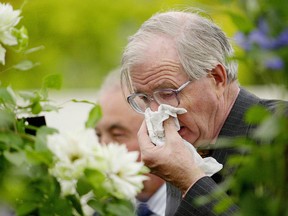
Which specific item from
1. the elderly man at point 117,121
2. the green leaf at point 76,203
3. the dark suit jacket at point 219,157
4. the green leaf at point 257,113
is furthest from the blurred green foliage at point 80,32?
the green leaf at point 257,113

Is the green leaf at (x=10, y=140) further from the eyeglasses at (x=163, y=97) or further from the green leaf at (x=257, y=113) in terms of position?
the eyeglasses at (x=163, y=97)

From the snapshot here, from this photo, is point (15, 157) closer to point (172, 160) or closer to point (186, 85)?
point (172, 160)

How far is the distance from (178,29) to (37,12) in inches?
521

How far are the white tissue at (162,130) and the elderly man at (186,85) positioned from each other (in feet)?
0.09

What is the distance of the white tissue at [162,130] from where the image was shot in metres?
4.29

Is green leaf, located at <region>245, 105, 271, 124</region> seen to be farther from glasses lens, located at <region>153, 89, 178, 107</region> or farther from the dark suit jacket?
glasses lens, located at <region>153, 89, 178, 107</region>

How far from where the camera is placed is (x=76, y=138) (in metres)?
2.57

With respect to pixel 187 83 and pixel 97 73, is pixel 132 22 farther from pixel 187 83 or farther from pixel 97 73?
pixel 187 83

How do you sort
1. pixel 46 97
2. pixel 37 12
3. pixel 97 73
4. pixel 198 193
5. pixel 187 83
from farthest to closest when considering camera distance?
pixel 97 73 < pixel 37 12 < pixel 187 83 < pixel 198 193 < pixel 46 97

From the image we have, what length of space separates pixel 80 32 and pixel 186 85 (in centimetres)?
1451

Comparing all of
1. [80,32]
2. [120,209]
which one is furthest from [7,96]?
[80,32]

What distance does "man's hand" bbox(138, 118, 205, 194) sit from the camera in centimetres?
407

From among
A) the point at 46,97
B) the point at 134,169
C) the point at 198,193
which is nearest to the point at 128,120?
the point at 198,193

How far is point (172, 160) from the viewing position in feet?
13.8
